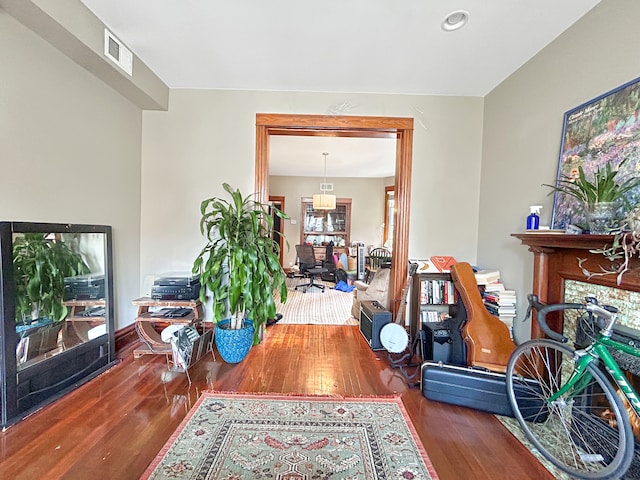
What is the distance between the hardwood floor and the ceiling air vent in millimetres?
2352

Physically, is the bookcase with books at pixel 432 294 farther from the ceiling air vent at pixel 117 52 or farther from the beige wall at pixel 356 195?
the beige wall at pixel 356 195

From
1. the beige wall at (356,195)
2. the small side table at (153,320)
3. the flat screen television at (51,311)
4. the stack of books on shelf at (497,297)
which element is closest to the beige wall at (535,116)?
the stack of books on shelf at (497,297)

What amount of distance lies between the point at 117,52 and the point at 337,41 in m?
1.63

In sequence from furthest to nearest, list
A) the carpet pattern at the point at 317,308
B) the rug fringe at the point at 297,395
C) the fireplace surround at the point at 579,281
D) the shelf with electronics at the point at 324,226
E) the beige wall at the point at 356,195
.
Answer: the shelf with electronics at the point at 324,226 < the beige wall at the point at 356,195 < the carpet pattern at the point at 317,308 < the rug fringe at the point at 297,395 < the fireplace surround at the point at 579,281

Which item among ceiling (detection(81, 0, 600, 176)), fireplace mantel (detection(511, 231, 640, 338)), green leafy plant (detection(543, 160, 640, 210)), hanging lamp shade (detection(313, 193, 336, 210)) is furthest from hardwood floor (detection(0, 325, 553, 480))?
hanging lamp shade (detection(313, 193, 336, 210))

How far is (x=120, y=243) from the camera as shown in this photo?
2.72 meters

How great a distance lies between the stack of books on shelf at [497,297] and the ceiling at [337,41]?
175cm

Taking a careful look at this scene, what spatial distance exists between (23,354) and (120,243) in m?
1.17

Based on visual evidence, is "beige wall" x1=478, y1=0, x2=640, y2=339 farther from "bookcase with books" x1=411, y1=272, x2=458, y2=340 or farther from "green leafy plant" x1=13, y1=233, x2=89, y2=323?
"green leafy plant" x1=13, y1=233, x2=89, y2=323

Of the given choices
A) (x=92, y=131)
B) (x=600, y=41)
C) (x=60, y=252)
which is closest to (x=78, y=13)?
(x=92, y=131)

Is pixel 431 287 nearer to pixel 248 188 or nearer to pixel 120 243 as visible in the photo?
pixel 248 188

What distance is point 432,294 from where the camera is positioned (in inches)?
106

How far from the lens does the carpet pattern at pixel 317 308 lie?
371 centimetres

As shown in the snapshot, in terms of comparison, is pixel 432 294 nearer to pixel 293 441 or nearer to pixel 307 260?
pixel 293 441
